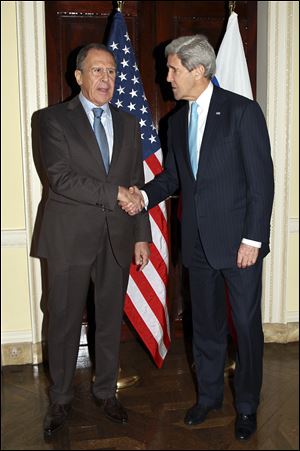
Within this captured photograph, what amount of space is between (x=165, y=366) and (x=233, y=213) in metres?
1.40

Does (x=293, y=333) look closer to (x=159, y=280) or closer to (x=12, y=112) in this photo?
(x=159, y=280)

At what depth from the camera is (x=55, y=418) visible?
263 cm

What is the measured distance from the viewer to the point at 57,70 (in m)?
3.48

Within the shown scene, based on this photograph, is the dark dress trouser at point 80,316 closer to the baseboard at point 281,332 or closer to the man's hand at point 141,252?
the man's hand at point 141,252

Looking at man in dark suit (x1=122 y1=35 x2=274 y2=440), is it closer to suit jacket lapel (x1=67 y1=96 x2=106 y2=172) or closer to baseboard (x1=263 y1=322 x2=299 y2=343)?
suit jacket lapel (x1=67 y1=96 x2=106 y2=172)

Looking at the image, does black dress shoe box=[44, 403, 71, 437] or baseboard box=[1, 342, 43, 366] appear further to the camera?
baseboard box=[1, 342, 43, 366]

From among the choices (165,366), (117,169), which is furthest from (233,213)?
(165,366)

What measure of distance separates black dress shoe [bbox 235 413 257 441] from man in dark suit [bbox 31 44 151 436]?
566 millimetres

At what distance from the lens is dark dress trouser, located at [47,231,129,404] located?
102 inches

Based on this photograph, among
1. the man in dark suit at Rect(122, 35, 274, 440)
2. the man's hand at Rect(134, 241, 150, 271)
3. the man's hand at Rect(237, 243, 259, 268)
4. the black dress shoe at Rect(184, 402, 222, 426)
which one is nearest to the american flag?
the man's hand at Rect(134, 241, 150, 271)

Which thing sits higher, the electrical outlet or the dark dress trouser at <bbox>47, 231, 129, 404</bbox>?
the dark dress trouser at <bbox>47, 231, 129, 404</bbox>

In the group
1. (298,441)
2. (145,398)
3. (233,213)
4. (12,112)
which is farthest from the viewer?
(12,112)

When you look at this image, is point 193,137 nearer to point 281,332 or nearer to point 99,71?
point 99,71

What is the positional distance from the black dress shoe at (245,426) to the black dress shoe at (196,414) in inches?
7.4
